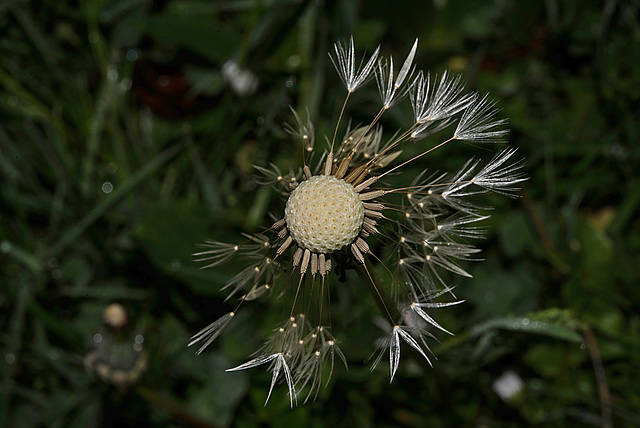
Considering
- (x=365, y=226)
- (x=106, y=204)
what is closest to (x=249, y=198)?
(x=106, y=204)

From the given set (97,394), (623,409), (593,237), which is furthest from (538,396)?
(97,394)

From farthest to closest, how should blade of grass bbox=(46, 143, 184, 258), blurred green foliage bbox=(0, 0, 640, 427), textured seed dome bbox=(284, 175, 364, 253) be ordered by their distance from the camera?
1. blade of grass bbox=(46, 143, 184, 258)
2. blurred green foliage bbox=(0, 0, 640, 427)
3. textured seed dome bbox=(284, 175, 364, 253)

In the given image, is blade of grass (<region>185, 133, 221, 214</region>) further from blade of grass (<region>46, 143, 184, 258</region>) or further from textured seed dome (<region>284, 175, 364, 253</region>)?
textured seed dome (<region>284, 175, 364, 253</region>)

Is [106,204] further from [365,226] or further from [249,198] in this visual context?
[365,226]

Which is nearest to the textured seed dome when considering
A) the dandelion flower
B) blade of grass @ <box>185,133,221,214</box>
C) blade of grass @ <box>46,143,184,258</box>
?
→ the dandelion flower

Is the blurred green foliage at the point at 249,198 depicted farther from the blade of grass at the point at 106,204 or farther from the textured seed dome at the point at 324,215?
the textured seed dome at the point at 324,215

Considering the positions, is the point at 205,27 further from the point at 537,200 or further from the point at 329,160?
the point at 537,200
